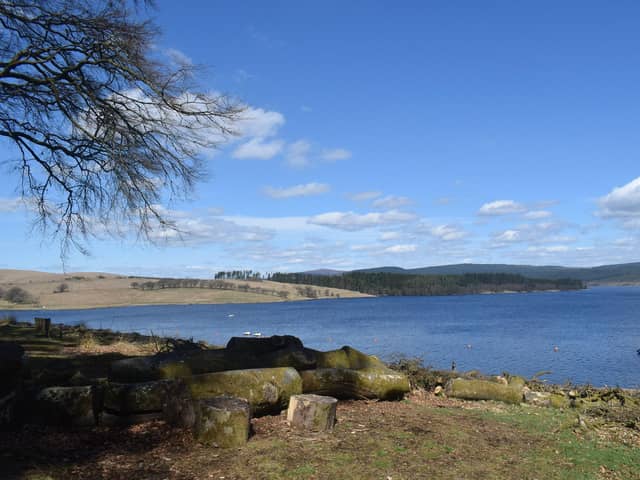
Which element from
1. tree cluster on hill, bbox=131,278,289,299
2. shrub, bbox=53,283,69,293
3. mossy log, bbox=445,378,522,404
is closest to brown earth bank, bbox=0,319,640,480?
mossy log, bbox=445,378,522,404

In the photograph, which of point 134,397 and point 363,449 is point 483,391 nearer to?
point 363,449

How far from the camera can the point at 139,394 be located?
26.2 ft

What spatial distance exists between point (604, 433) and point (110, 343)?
12606mm

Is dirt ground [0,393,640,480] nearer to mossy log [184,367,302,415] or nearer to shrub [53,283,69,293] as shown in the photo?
mossy log [184,367,302,415]

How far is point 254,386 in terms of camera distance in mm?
8758

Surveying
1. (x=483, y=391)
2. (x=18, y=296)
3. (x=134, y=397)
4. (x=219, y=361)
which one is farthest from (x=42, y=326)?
(x=18, y=296)

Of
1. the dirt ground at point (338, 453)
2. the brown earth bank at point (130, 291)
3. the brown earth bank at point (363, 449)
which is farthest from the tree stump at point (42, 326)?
the brown earth bank at point (130, 291)

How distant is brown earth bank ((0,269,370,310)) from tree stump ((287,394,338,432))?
11416cm

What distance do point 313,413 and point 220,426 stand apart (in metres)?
1.52

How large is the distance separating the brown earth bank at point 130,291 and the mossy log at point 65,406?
113101 millimetres

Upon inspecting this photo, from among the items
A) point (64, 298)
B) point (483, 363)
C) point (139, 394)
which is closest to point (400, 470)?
point (139, 394)

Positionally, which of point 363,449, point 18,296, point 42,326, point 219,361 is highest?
point 18,296

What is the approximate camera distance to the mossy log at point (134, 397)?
7895mm

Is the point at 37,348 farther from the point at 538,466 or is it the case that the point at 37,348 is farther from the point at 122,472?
the point at 538,466
